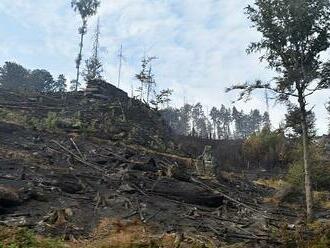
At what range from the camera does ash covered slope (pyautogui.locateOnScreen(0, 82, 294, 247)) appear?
1385 cm

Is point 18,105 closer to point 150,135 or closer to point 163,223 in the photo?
point 150,135

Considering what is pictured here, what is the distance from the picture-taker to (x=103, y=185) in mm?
18016

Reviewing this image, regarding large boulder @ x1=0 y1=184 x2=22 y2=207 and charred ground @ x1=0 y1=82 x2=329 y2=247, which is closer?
charred ground @ x1=0 y1=82 x2=329 y2=247

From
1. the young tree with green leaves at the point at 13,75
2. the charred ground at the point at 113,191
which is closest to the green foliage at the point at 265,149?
the charred ground at the point at 113,191

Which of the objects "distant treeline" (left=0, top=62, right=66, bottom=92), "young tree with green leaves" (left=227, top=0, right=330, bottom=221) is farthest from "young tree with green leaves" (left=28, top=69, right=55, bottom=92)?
"young tree with green leaves" (left=227, top=0, right=330, bottom=221)

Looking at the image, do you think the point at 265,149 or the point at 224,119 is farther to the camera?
the point at 224,119

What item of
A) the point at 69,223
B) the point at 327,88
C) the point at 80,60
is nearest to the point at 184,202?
the point at 69,223

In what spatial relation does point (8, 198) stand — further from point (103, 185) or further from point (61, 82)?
point (61, 82)

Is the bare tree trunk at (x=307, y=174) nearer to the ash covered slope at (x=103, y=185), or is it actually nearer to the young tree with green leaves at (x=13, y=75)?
the ash covered slope at (x=103, y=185)

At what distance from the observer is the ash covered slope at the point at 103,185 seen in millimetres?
13852

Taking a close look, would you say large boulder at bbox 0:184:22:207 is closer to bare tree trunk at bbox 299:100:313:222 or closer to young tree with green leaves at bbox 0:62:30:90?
bare tree trunk at bbox 299:100:313:222

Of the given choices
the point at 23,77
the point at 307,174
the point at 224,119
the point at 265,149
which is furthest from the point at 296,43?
the point at 224,119

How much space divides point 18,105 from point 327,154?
90.1ft

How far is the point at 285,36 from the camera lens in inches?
795
